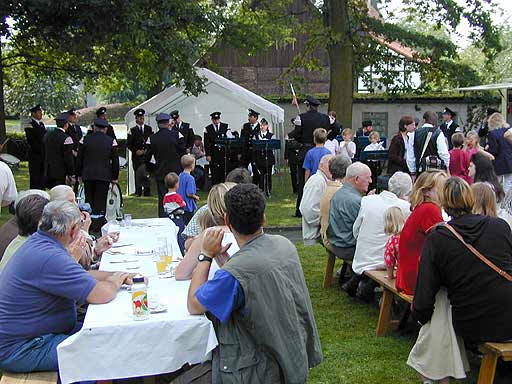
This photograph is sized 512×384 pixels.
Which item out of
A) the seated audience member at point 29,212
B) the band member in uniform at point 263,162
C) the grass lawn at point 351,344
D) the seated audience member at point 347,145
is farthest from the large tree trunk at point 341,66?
the seated audience member at point 29,212

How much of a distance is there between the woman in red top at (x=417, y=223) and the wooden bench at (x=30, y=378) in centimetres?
280

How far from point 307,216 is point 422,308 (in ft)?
11.6

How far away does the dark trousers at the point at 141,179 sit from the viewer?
16.7m

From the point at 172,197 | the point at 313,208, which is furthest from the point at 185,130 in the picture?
the point at 313,208

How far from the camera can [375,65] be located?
20.6m

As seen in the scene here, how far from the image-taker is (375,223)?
6.77 meters

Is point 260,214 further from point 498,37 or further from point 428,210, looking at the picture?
point 498,37

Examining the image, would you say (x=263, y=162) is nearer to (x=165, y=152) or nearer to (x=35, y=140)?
(x=165, y=152)

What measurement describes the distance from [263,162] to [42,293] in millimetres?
11357

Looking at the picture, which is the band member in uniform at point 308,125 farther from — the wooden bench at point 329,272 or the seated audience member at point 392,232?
the seated audience member at point 392,232

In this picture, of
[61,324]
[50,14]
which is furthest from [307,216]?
[50,14]

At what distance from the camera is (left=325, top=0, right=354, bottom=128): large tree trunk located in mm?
18312

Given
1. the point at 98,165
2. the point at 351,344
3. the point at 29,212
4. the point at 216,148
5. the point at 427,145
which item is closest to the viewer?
the point at 29,212

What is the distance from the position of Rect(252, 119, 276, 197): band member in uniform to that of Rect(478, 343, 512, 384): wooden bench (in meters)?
10.9
